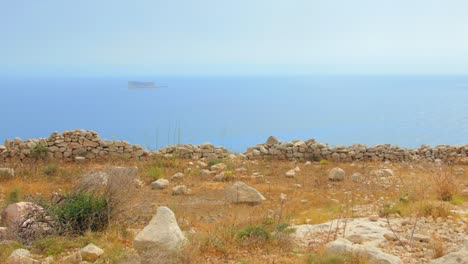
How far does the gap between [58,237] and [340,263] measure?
11.0 feet

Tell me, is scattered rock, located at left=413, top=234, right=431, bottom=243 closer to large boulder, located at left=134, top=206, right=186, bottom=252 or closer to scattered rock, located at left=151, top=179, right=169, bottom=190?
large boulder, located at left=134, top=206, right=186, bottom=252

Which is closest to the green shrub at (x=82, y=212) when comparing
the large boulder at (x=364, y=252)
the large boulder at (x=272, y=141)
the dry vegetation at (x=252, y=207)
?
the dry vegetation at (x=252, y=207)

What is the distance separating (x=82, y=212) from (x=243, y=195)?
3.57 m

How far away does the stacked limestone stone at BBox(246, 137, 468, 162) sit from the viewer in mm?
14633

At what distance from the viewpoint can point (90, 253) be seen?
4973 mm

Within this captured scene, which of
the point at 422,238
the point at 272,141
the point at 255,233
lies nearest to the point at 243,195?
the point at 255,233

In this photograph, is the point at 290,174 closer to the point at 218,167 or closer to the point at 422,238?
the point at 218,167

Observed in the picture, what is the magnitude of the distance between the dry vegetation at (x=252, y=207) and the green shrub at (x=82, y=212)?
20cm

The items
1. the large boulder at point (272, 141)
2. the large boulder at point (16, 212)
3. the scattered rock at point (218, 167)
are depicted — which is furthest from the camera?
the large boulder at point (272, 141)

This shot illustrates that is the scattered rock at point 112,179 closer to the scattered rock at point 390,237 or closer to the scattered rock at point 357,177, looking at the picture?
the scattered rock at point 390,237

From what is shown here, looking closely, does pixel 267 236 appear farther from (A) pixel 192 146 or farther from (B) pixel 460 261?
(A) pixel 192 146

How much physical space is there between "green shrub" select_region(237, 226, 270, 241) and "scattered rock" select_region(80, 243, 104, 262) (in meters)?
1.72

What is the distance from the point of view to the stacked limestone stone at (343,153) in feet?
48.0

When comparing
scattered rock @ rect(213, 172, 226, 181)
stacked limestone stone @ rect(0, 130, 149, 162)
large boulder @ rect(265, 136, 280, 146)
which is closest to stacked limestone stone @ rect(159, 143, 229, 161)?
stacked limestone stone @ rect(0, 130, 149, 162)
